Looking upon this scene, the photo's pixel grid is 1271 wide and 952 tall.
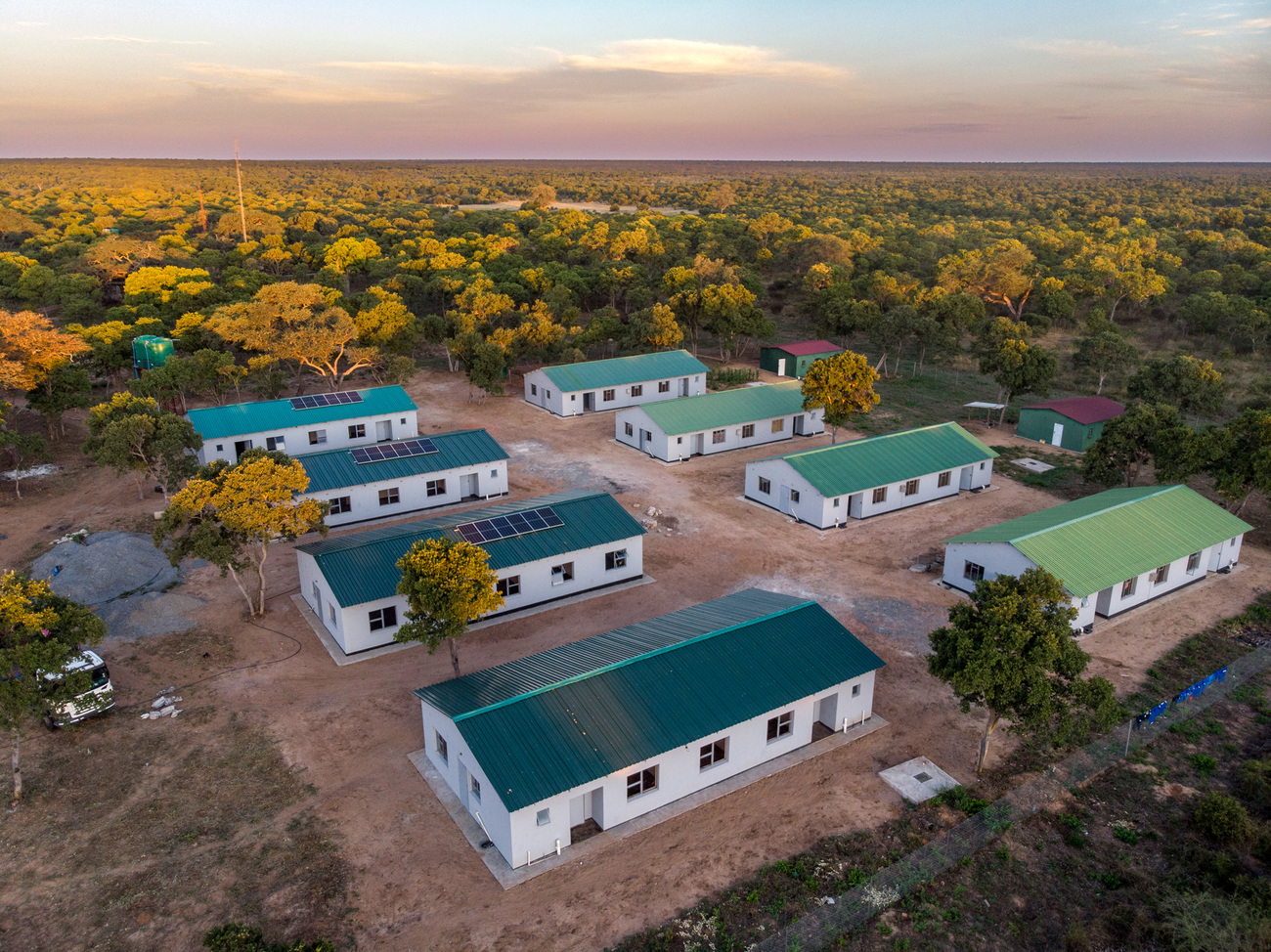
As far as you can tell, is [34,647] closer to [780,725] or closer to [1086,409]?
[780,725]

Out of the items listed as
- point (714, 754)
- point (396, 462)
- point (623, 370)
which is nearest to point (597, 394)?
point (623, 370)

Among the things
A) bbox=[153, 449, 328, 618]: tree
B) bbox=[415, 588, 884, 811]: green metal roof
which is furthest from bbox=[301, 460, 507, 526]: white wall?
bbox=[415, 588, 884, 811]: green metal roof

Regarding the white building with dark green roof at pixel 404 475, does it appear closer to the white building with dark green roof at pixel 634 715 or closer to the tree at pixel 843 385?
the white building with dark green roof at pixel 634 715

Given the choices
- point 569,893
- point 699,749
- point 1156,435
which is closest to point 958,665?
point 699,749

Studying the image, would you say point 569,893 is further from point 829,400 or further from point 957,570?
point 829,400

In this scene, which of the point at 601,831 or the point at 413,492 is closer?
the point at 601,831

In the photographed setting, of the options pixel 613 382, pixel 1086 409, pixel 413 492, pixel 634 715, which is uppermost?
pixel 1086 409

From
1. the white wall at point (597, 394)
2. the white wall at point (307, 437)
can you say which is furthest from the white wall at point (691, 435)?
the white wall at point (307, 437)
